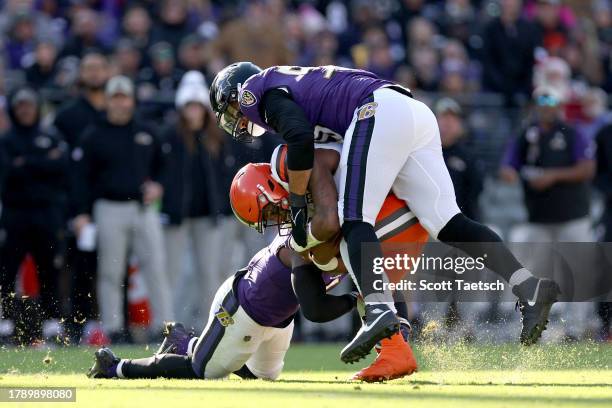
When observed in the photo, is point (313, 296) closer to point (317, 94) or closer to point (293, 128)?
point (293, 128)

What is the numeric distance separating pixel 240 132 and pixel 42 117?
5.39 metres

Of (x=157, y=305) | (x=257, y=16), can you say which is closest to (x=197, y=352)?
(x=157, y=305)

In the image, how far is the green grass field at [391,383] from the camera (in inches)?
230

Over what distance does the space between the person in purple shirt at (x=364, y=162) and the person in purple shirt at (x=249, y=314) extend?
0.71ft

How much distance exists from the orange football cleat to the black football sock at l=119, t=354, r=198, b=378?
1030 millimetres

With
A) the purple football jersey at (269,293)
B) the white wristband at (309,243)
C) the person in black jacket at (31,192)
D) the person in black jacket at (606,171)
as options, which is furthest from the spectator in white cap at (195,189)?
the white wristband at (309,243)

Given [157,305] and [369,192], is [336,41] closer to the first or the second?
[157,305]

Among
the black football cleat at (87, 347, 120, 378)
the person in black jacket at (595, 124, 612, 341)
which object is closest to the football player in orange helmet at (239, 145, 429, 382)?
the black football cleat at (87, 347, 120, 378)

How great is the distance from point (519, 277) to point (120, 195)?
5.41m

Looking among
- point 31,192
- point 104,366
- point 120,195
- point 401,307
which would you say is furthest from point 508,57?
point 104,366

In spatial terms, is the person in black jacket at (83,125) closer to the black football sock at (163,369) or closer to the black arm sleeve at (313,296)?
the black football sock at (163,369)

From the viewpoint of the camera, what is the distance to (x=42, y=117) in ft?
41.5

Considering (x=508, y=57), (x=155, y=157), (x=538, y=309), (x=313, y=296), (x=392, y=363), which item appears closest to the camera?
(x=538, y=309)

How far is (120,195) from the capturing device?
11641 millimetres
